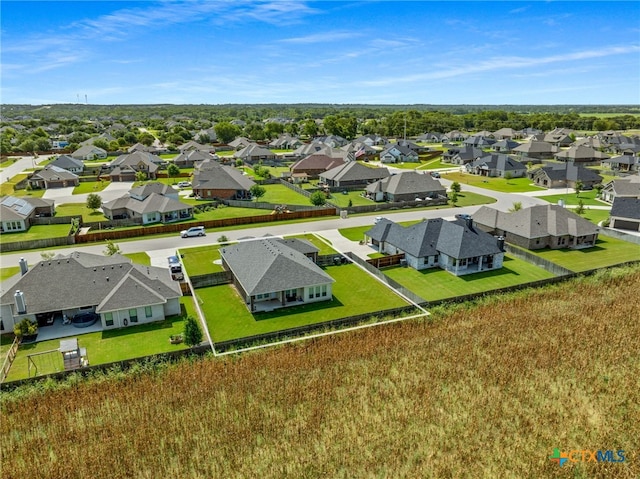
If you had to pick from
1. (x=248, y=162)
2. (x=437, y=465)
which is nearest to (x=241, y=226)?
(x=437, y=465)

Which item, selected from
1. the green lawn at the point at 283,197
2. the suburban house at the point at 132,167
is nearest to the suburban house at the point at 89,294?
the green lawn at the point at 283,197

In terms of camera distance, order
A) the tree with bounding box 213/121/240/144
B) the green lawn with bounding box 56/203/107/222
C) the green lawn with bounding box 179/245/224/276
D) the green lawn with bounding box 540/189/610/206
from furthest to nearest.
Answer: the tree with bounding box 213/121/240/144 → the green lawn with bounding box 540/189/610/206 → the green lawn with bounding box 56/203/107/222 → the green lawn with bounding box 179/245/224/276

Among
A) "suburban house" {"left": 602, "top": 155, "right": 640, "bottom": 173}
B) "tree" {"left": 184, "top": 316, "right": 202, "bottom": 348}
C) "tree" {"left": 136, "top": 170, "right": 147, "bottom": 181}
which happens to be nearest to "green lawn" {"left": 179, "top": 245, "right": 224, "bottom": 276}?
"tree" {"left": 184, "top": 316, "right": 202, "bottom": 348}

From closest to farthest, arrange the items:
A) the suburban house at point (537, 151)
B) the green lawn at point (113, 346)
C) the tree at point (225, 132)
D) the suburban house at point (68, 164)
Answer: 1. the green lawn at point (113, 346)
2. the suburban house at point (68, 164)
3. the suburban house at point (537, 151)
4. the tree at point (225, 132)

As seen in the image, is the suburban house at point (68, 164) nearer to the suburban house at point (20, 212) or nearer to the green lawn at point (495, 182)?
the suburban house at point (20, 212)

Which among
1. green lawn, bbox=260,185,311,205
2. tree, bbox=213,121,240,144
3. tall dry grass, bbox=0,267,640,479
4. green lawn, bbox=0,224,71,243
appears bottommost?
tall dry grass, bbox=0,267,640,479

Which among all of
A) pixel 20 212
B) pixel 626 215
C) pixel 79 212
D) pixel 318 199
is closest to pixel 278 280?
pixel 318 199

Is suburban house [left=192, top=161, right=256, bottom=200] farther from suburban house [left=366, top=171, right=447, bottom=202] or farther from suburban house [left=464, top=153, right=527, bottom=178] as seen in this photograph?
suburban house [left=464, top=153, right=527, bottom=178]
